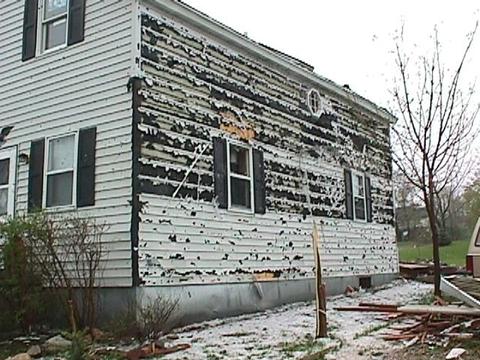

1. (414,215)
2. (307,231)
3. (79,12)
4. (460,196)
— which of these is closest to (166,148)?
(79,12)

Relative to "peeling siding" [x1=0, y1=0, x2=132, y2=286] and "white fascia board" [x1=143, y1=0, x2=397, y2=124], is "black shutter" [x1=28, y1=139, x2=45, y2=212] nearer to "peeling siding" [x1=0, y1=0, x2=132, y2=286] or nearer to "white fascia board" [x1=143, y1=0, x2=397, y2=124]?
"peeling siding" [x1=0, y1=0, x2=132, y2=286]

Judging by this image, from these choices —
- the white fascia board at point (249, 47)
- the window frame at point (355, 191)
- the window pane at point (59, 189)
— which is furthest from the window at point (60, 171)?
the window frame at point (355, 191)

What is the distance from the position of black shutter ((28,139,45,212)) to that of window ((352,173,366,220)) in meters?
8.18

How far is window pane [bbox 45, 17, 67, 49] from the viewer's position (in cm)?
1064

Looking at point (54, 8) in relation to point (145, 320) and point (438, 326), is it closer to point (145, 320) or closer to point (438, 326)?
point (145, 320)

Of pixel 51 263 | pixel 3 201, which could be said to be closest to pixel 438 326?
pixel 51 263

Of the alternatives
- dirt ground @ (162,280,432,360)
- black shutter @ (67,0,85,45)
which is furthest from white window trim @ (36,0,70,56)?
dirt ground @ (162,280,432,360)

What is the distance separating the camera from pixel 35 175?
10289 millimetres

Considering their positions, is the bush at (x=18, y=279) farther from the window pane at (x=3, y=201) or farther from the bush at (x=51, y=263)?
the window pane at (x=3, y=201)

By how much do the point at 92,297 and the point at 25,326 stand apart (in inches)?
47.4

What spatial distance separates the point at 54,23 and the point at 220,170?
13.5 ft

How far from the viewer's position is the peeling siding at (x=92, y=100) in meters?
9.08

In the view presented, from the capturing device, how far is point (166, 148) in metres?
9.53

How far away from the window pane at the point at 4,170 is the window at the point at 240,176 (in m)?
4.12
